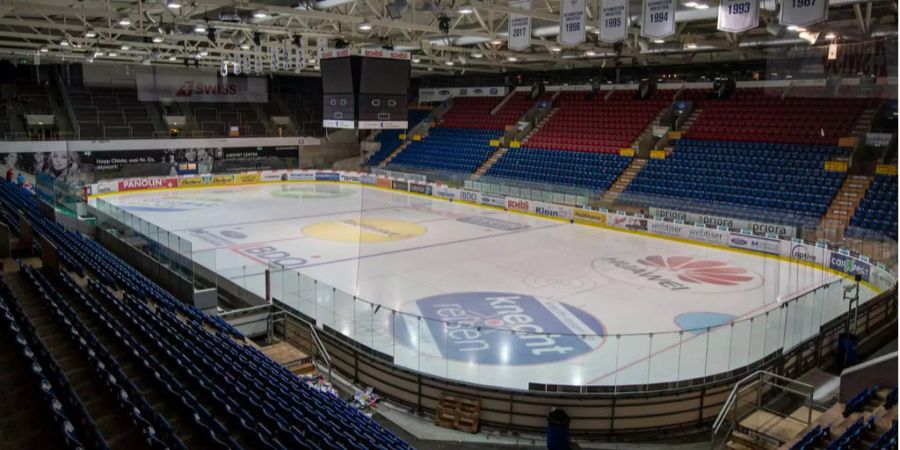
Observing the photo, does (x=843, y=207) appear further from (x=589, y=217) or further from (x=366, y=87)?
(x=366, y=87)

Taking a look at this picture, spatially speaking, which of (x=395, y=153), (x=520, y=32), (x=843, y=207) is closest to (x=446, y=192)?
(x=395, y=153)

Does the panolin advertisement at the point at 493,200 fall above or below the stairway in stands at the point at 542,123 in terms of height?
below

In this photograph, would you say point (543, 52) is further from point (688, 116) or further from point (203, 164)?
point (203, 164)

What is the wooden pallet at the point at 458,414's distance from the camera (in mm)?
A: 10273

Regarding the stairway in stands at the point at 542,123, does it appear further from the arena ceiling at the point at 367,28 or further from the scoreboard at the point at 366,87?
the scoreboard at the point at 366,87

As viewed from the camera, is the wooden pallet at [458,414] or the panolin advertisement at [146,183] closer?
the wooden pallet at [458,414]

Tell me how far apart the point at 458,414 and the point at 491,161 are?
2803 cm

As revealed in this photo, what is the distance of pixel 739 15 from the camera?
37.8ft

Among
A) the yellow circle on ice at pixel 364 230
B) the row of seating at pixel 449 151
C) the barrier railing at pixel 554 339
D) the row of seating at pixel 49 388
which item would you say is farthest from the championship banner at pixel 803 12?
the row of seating at pixel 449 151

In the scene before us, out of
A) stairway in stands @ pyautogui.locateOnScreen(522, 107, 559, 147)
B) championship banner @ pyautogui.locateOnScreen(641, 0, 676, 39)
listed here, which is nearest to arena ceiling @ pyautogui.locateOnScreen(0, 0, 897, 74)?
championship banner @ pyautogui.locateOnScreen(641, 0, 676, 39)

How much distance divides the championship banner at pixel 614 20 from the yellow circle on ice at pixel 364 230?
11.3m

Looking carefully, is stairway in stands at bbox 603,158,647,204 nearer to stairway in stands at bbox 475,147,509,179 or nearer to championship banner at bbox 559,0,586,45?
stairway in stands at bbox 475,147,509,179

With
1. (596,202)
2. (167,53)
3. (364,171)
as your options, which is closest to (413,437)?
(596,202)

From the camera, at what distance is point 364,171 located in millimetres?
40094
